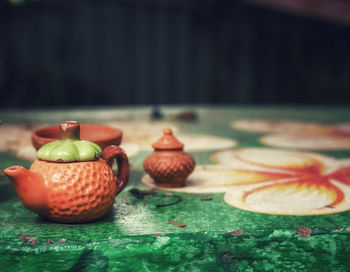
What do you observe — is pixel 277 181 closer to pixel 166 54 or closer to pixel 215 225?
pixel 215 225

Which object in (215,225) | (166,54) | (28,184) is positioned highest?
(166,54)

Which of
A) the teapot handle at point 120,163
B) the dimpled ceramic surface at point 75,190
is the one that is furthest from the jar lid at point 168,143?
the dimpled ceramic surface at point 75,190

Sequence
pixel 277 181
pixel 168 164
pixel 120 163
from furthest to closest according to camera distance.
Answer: pixel 277 181, pixel 168 164, pixel 120 163

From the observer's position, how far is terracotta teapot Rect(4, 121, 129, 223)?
0.88 metres

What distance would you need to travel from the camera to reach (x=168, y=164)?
121cm

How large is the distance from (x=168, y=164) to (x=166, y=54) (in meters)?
3.86

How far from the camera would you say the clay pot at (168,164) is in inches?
47.6

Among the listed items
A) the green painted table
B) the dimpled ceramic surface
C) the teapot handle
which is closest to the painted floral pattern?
the green painted table

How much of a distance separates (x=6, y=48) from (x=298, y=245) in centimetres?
418

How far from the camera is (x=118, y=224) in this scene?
929mm

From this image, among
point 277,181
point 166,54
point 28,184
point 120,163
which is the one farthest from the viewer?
point 166,54

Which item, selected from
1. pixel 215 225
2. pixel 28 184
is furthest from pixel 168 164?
pixel 28 184

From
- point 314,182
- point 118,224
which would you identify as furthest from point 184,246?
point 314,182

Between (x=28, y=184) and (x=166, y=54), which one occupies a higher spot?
(x=166, y=54)
